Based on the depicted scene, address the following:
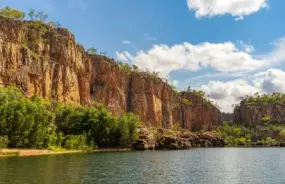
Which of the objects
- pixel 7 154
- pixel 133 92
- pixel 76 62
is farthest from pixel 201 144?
pixel 7 154

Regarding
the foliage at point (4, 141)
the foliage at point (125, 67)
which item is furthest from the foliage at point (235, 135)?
the foliage at point (4, 141)

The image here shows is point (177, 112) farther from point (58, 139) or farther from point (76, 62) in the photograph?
point (58, 139)

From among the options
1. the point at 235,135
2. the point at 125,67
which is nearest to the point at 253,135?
the point at 235,135

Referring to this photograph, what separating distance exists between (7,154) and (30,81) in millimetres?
40227

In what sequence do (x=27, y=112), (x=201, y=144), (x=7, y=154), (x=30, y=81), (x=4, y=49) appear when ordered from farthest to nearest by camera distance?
(x=201, y=144), (x=30, y=81), (x=4, y=49), (x=27, y=112), (x=7, y=154)

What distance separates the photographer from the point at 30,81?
9838cm

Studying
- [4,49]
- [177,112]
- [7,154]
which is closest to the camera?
[7,154]

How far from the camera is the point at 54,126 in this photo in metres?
83.9

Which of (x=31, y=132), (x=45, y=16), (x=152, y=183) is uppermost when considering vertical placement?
(x=45, y=16)

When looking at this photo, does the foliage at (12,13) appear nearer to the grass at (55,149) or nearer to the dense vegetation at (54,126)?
the dense vegetation at (54,126)

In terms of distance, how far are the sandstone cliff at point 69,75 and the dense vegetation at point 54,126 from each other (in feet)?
31.1

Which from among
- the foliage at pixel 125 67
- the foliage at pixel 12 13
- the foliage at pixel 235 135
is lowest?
the foliage at pixel 235 135

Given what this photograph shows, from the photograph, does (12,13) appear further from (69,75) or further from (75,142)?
(75,142)

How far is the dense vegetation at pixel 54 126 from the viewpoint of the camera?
6800cm
